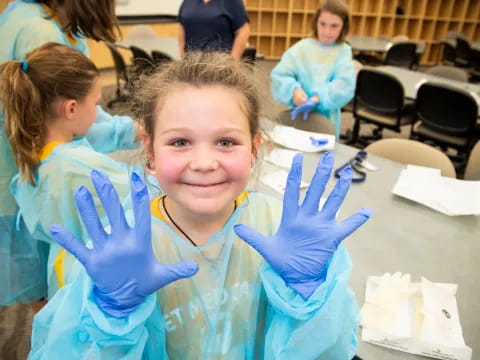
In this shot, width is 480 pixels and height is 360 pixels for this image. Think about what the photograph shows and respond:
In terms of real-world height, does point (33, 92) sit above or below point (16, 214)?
above

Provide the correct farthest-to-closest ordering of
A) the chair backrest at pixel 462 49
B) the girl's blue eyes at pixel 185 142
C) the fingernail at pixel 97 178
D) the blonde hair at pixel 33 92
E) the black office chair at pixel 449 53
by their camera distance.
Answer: the black office chair at pixel 449 53
the chair backrest at pixel 462 49
the blonde hair at pixel 33 92
the girl's blue eyes at pixel 185 142
the fingernail at pixel 97 178

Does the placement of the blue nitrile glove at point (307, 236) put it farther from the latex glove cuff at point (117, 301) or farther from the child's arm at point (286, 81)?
the child's arm at point (286, 81)

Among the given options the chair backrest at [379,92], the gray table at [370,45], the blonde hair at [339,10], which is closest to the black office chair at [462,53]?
the gray table at [370,45]

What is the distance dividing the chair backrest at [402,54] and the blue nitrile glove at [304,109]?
313cm

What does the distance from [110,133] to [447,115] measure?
231 centimetres

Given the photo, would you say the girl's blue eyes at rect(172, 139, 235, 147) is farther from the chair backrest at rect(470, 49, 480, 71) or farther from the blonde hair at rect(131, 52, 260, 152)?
the chair backrest at rect(470, 49, 480, 71)

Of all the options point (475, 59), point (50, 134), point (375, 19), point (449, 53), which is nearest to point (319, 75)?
point (50, 134)

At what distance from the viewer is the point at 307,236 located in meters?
0.68

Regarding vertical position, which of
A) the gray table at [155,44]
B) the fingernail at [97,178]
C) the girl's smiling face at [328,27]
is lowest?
the gray table at [155,44]

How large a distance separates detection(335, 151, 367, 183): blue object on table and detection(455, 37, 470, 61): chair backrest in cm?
427

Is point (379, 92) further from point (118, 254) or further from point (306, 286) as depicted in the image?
point (118, 254)

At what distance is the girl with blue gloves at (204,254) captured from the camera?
2.05 feet

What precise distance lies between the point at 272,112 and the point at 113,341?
619 mm

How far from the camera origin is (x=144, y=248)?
2.07ft
